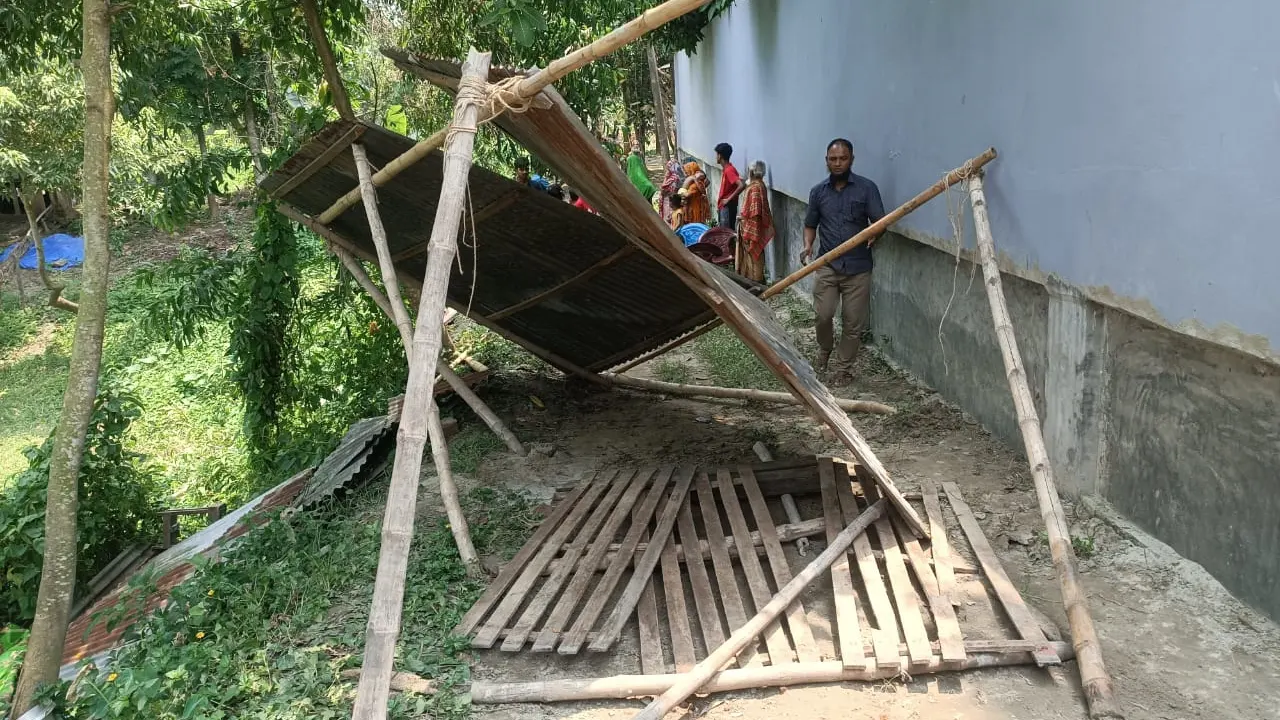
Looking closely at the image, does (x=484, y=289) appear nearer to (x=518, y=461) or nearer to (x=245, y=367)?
(x=518, y=461)

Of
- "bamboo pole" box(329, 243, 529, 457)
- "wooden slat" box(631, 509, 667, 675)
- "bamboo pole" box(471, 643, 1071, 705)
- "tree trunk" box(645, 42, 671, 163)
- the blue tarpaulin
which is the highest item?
"tree trunk" box(645, 42, 671, 163)

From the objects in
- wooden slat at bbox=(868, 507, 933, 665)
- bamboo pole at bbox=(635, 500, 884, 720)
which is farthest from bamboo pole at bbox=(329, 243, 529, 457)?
wooden slat at bbox=(868, 507, 933, 665)

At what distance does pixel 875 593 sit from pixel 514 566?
156cm

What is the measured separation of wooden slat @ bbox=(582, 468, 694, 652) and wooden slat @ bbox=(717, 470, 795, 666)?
Result: 22 centimetres

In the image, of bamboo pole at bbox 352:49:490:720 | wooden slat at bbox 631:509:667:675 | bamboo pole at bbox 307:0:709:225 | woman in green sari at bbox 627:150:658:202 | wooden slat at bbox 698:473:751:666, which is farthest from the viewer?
woman in green sari at bbox 627:150:658:202

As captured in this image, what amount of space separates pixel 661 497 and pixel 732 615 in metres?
1.23

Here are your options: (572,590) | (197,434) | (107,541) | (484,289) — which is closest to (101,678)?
(572,590)

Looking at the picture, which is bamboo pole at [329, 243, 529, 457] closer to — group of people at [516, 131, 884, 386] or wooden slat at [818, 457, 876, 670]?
→ group of people at [516, 131, 884, 386]

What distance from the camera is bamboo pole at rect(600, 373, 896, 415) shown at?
5652mm

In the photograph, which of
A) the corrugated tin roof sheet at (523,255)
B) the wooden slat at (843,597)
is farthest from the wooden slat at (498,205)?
the wooden slat at (843,597)

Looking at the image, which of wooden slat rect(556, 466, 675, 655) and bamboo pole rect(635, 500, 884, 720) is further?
wooden slat rect(556, 466, 675, 655)

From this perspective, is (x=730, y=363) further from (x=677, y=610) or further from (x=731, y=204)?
(x=731, y=204)

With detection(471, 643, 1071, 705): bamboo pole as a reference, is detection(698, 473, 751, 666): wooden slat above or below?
→ above

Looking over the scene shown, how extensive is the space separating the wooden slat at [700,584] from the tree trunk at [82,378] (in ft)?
9.23
